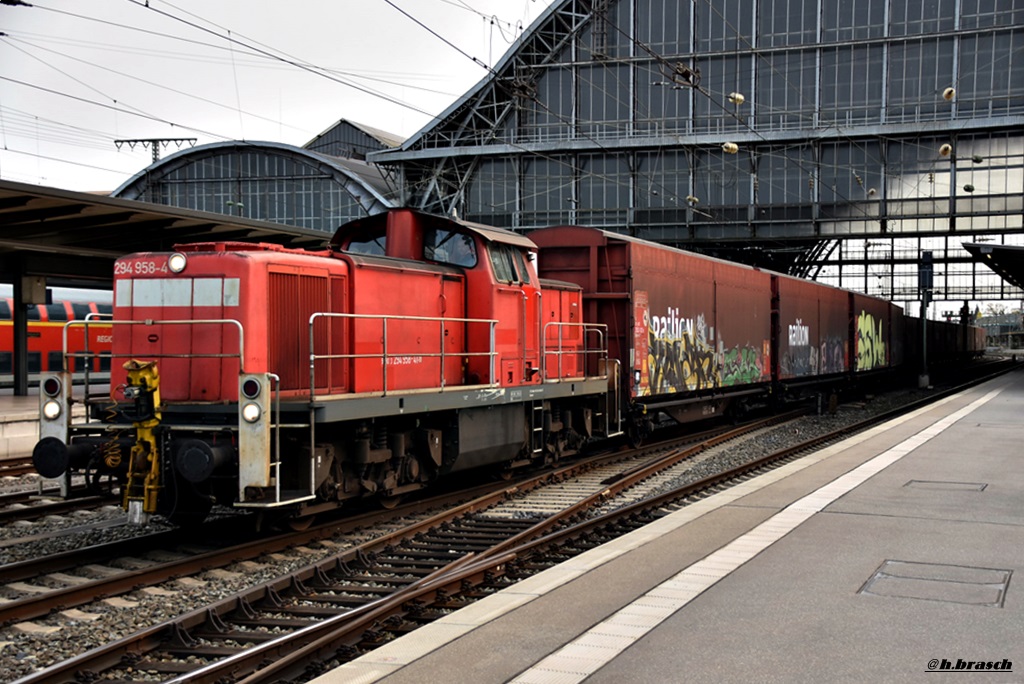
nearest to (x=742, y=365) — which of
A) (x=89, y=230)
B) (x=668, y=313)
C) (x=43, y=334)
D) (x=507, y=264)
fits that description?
(x=668, y=313)

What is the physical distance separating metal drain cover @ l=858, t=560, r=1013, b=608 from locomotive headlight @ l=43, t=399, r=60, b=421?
7463 millimetres

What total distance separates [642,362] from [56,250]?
1225 centimetres

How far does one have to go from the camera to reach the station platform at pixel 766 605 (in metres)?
5.18

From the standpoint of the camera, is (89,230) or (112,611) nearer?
(112,611)

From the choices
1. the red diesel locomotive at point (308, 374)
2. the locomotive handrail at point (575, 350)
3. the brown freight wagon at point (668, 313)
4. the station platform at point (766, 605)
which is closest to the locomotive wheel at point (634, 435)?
the brown freight wagon at point (668, 313)

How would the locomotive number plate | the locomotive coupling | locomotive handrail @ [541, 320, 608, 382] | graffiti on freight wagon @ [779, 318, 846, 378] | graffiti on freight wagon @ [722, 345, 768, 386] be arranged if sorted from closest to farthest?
the locomotive coupling → the locomotive number plate → locomotive handrail @ [541, 320, 608, 382] → graffiti on freight wagon @ [722, 345, 768, 386] → graffiti on freight wagon @ [779, 318, 846, 378]

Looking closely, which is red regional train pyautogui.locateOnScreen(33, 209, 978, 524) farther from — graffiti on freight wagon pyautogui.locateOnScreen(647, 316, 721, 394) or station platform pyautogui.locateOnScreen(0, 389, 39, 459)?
station platform pyautogui.locateOnScreen(0, 389, 39, 459)

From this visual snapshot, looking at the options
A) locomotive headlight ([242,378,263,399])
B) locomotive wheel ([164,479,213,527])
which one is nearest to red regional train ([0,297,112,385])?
locomotive wheel ([164,479,213,527])

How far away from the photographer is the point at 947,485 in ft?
38.1

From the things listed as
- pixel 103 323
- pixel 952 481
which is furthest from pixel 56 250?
pixel 952 481

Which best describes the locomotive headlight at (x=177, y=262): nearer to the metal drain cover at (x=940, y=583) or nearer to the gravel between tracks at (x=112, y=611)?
the gravel between tracks at (x=112, y=611)

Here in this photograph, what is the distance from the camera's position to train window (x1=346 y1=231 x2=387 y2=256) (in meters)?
12.0

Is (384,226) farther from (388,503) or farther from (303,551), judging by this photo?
(303,551)

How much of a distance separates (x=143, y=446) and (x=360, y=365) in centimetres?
253
